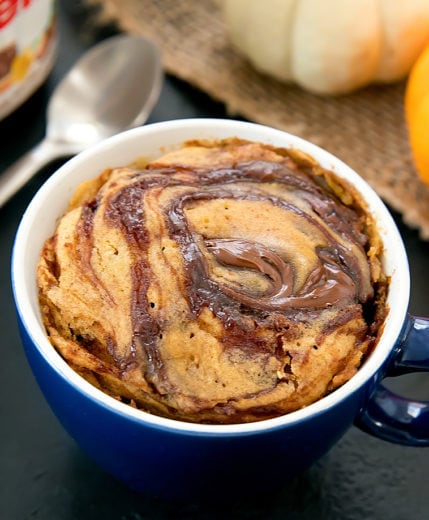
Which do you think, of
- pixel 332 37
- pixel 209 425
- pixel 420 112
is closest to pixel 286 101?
pixel 332 37

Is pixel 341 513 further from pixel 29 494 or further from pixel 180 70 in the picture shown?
pixel 180 70

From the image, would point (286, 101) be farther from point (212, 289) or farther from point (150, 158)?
point (212, 289)

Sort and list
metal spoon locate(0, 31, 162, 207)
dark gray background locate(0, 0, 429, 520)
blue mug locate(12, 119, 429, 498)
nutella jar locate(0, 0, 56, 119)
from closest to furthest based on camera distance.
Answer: blue mug locate(12, 119, 429, 498)
dark gray background locate(0, 0, 429, 520)
nutella jar locate(0, 0, 56, 119)
metal spoon locate(0, 31, 162, 207)

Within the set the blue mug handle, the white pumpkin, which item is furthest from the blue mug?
the white pumpkin

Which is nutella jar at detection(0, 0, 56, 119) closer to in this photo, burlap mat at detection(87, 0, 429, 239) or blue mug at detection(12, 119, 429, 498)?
burlap mat at detection(87, 0, 429, 239)

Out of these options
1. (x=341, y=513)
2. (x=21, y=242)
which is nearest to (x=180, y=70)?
(x=21, y=242)

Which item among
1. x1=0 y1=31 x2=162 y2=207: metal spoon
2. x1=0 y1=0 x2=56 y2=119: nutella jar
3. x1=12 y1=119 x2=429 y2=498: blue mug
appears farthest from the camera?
x1=0 y1=31 x2=162 y2=207: metal spoon
